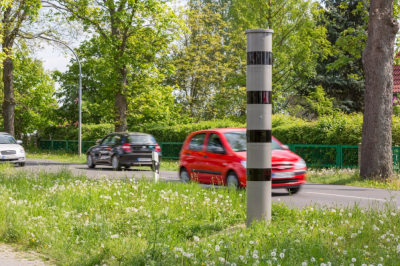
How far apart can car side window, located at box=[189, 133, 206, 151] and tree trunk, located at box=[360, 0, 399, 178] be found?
219 inches

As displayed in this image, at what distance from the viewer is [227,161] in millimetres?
12453

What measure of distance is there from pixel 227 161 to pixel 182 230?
573 cm

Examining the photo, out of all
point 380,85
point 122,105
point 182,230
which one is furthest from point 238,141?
point 122,105

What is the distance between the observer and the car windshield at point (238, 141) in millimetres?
12698

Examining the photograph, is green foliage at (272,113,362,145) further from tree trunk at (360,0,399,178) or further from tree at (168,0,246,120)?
tree at (168,0,246,120)

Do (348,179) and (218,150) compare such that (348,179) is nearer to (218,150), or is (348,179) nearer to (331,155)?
(331,155)

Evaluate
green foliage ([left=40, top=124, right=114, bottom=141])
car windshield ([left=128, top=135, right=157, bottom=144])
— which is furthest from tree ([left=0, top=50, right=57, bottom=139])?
car windshield ([left=128, top=135, right=157, bottom=144])

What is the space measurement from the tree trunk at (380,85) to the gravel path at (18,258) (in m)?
12.0

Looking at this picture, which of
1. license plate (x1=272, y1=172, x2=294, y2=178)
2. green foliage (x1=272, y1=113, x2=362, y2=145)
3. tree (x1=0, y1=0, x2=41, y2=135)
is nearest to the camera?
license plate (x1=272, y1=172, x2=294, y2=178)

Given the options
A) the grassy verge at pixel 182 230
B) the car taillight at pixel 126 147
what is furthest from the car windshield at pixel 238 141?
the car taillight at pixel 126 147

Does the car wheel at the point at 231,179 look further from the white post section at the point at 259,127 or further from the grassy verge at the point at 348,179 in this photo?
the white post section at the point at 259,127

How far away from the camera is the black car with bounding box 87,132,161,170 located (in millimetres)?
21547

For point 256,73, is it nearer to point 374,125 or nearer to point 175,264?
point 175,264

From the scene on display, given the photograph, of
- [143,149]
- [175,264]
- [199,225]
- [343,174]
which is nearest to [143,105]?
[143,149]
